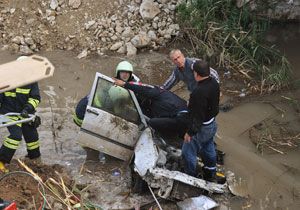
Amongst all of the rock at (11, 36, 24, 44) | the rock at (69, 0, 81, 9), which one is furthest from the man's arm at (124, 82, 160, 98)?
the rock at (69, 0, 81, 9)

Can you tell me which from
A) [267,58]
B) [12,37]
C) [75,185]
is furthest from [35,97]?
[267,58]

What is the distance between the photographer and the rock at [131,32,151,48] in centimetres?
991

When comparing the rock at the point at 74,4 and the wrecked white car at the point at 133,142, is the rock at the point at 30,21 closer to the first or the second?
the rock at the point at 74,4

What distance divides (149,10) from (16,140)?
4.91 m

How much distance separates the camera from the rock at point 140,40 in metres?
9.91

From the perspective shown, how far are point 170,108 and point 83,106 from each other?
1.28 meters

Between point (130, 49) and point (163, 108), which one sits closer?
point (163, 108)

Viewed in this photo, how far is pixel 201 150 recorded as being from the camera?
6293 millimetres

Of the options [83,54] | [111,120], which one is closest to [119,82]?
[111,120]

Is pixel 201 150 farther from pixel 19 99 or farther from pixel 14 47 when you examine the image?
pixel 14 47

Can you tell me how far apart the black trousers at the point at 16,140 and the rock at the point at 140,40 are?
12.5ft

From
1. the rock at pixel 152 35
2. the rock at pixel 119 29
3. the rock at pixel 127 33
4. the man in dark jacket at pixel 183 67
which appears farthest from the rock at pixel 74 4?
the man in dark jacket at pixel 183 67

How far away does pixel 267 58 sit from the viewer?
31.0 ft

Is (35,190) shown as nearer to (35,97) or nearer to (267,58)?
(35,97)
